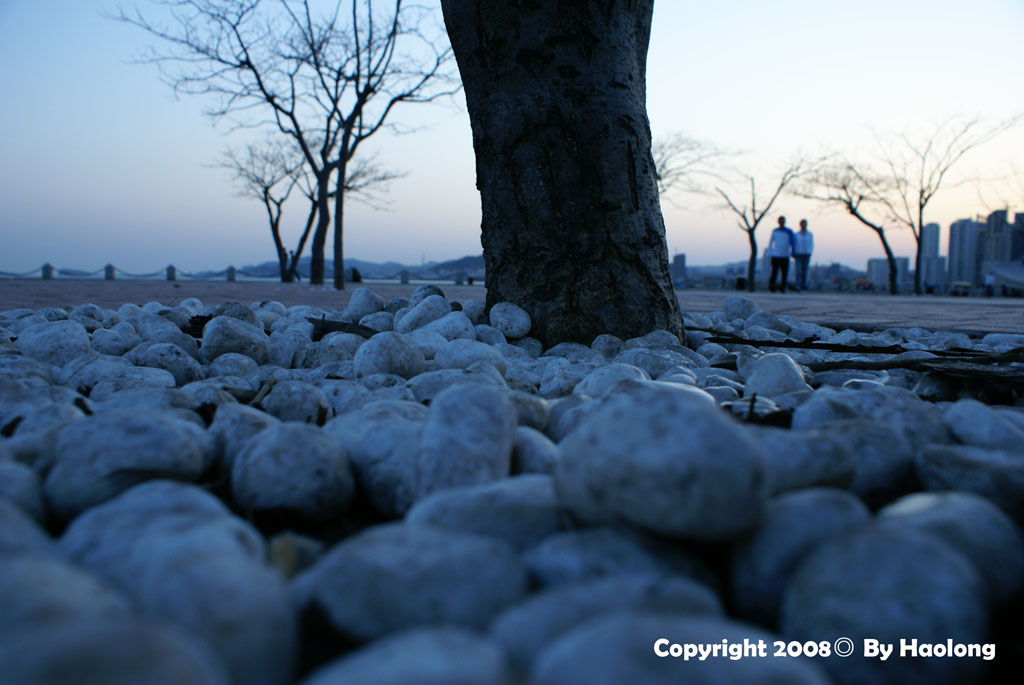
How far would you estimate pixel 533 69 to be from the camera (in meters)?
3.19

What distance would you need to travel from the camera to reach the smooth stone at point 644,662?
0.58 metres

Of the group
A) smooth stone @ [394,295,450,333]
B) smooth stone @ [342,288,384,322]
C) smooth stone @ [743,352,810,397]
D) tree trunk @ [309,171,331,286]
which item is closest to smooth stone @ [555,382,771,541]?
smooth stone @ [743,352,810,397]

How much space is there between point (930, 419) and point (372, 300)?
10.6 ft

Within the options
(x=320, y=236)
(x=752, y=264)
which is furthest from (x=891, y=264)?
(x=320, y=236)

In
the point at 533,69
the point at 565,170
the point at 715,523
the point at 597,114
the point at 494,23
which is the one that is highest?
the point at 494,23

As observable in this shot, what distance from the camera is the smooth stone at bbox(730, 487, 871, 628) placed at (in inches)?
33.1

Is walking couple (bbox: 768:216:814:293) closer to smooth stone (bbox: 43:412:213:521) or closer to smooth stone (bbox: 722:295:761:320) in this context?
smooth stone (bbox: 722:295:761:320)

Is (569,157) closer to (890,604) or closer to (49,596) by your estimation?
(890,604)

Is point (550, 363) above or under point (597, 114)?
under

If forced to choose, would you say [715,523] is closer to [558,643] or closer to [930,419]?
[558,643]

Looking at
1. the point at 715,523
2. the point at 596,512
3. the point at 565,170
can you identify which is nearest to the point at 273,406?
the point at 596,512

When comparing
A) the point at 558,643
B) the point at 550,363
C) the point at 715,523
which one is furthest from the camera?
the point at 550,363

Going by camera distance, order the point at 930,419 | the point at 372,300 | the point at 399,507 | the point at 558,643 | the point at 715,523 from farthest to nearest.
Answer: the point at 372,300, the point at 930,419, the point at 399,507, the point at 715,523, the point at 558,643

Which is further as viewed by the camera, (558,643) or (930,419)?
(930,419)
